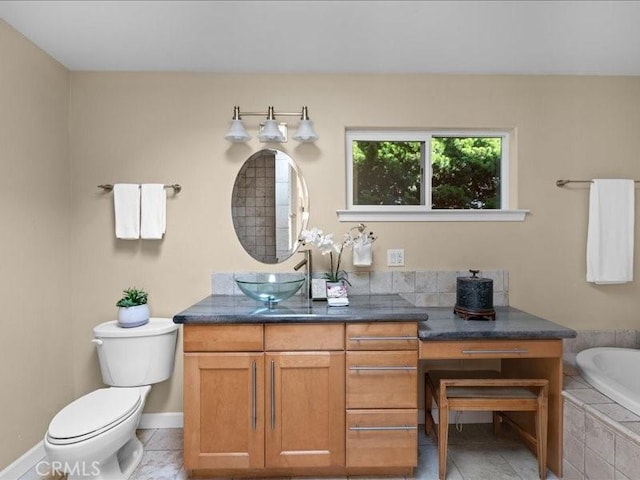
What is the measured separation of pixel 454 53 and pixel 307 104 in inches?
36.4

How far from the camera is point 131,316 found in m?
2.17

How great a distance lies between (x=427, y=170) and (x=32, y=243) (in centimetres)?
242

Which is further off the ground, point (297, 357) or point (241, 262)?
point (241, 262)

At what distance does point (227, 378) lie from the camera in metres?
1.83

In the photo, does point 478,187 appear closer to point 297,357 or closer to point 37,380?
point 297,357

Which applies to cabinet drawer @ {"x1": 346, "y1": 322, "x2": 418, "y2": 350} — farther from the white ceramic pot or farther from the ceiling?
the ceiling

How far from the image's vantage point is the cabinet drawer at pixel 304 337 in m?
1.84

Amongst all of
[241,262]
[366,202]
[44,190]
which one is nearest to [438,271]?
[366,202]

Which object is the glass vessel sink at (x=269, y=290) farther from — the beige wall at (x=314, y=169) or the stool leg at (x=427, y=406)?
Answer: the stool leg at (x=427, y=406)

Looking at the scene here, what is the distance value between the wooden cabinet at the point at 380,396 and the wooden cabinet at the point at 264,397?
0.20 ft

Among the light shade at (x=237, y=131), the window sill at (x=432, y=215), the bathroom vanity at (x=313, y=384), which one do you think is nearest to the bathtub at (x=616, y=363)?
the bathroom vanity at (x=313, y=384)

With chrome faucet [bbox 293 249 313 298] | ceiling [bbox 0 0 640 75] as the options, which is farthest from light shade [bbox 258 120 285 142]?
chrome faucet [bbox 293 249 313 298]

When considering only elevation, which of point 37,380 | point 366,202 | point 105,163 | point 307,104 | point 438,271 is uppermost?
point 307,104

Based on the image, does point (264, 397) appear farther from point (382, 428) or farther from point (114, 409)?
point (114, 409)
